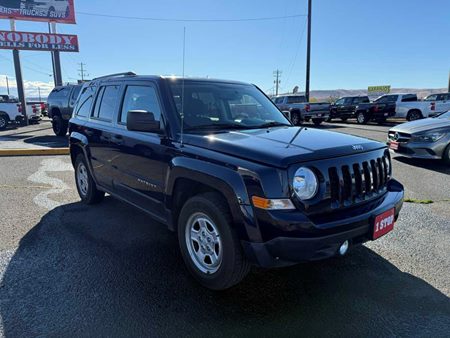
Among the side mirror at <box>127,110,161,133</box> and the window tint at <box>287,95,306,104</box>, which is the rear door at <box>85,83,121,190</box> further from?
the window tint at <box>287,95,306,104</box>

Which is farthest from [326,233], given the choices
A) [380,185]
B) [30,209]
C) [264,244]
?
[30,209]

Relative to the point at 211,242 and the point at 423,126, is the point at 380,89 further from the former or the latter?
the point at 211,242

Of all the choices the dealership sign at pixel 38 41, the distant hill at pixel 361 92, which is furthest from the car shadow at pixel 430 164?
the distant hill at pixel 361 92

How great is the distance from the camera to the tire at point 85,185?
17.3 feet

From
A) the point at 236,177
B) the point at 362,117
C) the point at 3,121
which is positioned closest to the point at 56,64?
the point at 3,121

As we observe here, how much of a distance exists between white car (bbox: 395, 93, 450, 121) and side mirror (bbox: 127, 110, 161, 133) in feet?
65.8

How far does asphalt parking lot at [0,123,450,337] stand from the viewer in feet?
8.49

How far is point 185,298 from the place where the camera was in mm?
2941

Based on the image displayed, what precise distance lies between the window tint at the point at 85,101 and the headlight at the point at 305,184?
366 centimetres

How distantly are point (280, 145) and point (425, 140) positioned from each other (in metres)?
6.49

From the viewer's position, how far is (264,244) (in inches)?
99.1

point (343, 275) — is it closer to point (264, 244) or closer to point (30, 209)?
point (264, 244)

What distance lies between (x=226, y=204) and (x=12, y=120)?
19.9 meters

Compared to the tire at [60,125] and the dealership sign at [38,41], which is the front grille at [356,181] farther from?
the dealership sign at [38,41]
